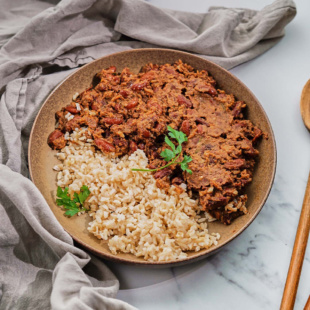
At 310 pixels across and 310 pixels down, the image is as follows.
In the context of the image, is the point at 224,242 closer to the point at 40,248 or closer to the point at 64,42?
the point at 40,248

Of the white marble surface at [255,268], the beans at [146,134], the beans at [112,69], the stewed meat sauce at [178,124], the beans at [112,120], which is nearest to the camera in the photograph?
the white marble surface at [255,268]

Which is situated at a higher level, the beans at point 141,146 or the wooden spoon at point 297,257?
the beans at point 141,146

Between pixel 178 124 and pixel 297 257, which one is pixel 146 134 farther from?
pixel 297 257

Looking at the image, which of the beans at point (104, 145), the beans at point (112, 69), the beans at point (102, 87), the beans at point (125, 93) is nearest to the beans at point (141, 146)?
the beans at point (104, 145)

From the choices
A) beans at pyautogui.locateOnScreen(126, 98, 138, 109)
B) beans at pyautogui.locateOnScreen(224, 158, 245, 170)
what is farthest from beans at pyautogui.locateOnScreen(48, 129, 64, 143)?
beans at pyautogui.locateOnScreen(224, 158, 245, 170)

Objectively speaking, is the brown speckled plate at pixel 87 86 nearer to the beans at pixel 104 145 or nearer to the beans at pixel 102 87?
the beans at pixel 102 87

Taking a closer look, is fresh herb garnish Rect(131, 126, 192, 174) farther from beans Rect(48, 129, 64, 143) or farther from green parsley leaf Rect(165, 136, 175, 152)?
beans Rect(48, 129, 64, 143)
